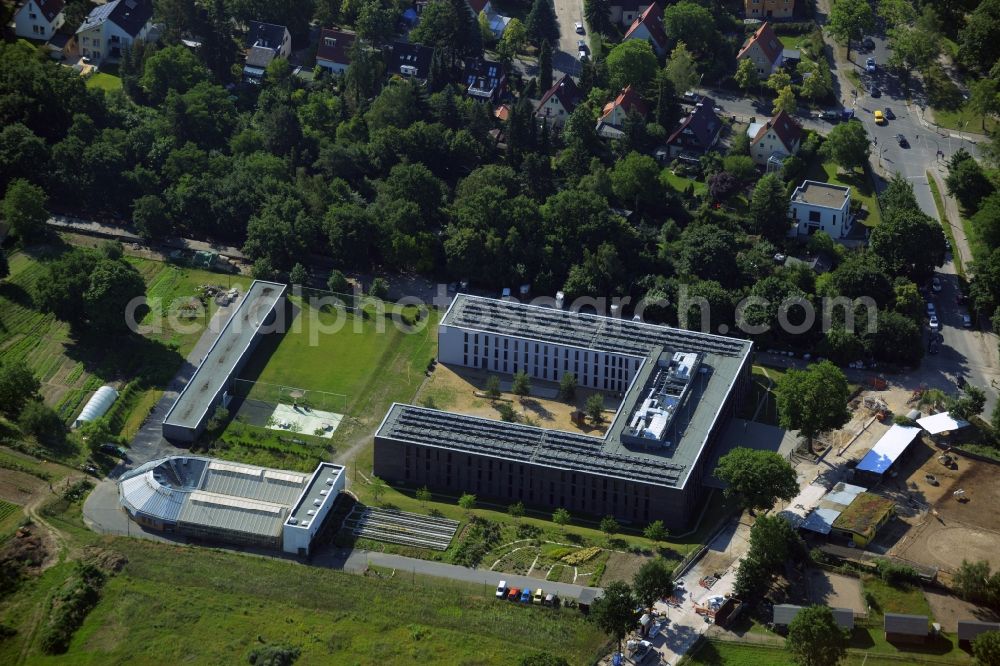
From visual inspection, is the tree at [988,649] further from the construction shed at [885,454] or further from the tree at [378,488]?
the tree at [378,488]

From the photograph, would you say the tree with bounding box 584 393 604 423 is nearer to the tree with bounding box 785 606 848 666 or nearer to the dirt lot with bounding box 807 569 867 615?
the dirt lot with bounding box 807 569 867 615

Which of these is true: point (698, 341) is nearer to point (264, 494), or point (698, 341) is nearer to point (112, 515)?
point (264, 494)

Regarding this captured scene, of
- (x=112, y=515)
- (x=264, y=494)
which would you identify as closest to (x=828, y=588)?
(x=264, y=494)

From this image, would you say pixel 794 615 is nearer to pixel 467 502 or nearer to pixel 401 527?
pixel 467 502

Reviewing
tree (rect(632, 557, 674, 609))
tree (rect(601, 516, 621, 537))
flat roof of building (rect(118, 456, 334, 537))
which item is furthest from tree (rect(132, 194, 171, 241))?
tree (rect(632, 557, 674, 609))

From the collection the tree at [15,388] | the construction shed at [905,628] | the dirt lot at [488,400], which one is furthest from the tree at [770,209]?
the tree at [15,388]

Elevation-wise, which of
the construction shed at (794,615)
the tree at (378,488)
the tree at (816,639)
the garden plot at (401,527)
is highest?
the tree at (816,639)
